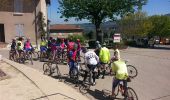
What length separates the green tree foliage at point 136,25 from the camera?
3039 inches

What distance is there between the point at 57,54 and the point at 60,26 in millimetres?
72456

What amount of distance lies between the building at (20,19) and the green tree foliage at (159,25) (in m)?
45.6

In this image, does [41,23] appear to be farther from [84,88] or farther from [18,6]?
[84,88]

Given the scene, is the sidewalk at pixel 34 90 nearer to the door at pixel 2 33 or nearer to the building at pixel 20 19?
the building at pixel 20 19

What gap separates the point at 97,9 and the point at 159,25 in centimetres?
3992

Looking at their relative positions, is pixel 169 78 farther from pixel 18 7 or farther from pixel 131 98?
pixel 18 7

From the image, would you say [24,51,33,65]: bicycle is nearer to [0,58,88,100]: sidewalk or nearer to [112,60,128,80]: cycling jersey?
[0,58,88,100]: sidewalk

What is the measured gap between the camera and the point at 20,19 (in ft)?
132

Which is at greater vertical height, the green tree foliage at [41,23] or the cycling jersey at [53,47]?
the green tree foliage at [41,23]

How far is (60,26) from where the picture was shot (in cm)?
9512

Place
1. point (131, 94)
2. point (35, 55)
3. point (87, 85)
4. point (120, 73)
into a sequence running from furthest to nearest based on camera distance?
point (35, 55) → point (87, 85) → point (120, 73) → point (131, 94)

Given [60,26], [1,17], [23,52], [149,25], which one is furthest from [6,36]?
[60,26]

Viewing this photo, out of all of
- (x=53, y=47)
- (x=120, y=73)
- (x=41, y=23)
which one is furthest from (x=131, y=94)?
(x=41, y=23)

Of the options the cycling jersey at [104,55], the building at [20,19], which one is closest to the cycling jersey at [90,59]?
the cycling jersey at [104,55]
